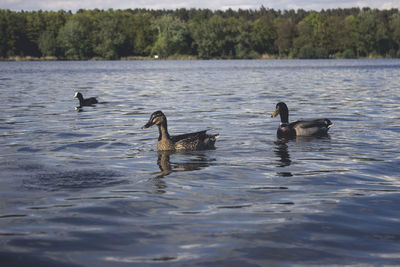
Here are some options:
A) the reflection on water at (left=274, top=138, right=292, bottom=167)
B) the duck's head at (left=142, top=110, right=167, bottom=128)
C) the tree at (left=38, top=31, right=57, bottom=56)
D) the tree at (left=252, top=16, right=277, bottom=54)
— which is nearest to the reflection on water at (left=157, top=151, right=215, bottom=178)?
the duck's head at (left=142, top=110, right=167, bottom=128)

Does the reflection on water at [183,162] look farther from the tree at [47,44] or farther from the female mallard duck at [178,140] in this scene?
the tree at [47,44]

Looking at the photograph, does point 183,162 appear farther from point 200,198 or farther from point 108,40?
point 108,40

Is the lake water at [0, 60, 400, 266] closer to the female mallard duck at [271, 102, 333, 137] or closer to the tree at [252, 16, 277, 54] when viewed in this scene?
the female mallard duck at [271, 102, 333, 137]

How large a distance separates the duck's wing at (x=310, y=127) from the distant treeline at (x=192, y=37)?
138 m

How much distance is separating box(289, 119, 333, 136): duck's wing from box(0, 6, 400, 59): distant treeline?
453 feet

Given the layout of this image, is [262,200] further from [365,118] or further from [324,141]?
[365,118]

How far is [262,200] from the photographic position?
25.4ft

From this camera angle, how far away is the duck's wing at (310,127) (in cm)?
1459

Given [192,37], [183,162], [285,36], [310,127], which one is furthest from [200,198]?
[285,36]

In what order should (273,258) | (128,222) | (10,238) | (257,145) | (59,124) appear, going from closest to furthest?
1. (273,258)
2. (10,238)
3. (128,222)
4. (257,145)
5. (59,124)

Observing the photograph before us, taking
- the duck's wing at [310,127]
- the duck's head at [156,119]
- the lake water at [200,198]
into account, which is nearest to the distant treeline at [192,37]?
the duck's wing at [310,127]

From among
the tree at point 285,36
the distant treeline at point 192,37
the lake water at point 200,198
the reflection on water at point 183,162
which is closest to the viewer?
the lake water at point 200,198

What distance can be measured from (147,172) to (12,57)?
6199 inches

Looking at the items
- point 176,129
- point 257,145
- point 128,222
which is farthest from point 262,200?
point 176,129
